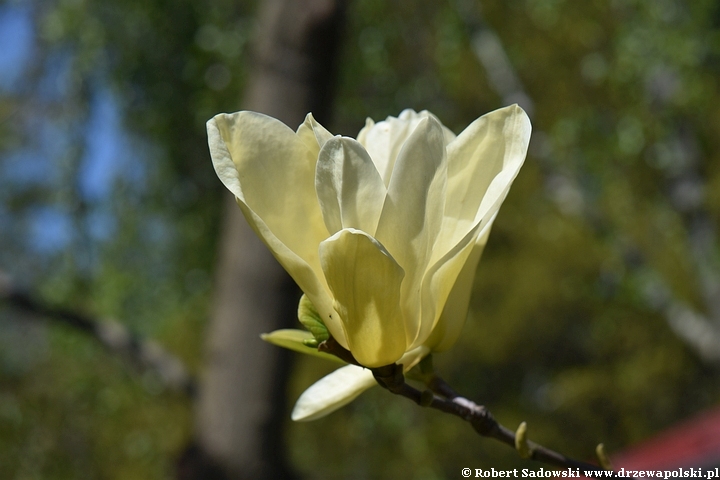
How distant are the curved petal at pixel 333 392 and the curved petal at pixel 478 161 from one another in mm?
82

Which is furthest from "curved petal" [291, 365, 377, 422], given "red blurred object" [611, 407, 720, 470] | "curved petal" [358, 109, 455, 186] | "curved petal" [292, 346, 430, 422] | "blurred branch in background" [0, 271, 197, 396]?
"red blurred object" [611, 407, 720, 470]

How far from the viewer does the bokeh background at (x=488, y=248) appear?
260 cm

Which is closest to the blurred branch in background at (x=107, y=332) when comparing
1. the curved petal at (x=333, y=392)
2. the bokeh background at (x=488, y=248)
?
the bokeh background at (x=488, y=248)

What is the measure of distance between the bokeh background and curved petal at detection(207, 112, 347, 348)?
3.51 ft

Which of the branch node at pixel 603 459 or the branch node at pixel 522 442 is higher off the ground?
the branch node at pixel 522 442

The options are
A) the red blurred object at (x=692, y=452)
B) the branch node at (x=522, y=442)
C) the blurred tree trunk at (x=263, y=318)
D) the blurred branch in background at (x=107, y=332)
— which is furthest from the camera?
the red blurred object at (x=692, y=452)

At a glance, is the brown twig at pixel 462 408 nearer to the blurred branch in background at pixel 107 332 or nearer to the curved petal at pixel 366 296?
the curved petal at pixel 366 296

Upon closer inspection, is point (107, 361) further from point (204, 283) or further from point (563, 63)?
point (563, 63)

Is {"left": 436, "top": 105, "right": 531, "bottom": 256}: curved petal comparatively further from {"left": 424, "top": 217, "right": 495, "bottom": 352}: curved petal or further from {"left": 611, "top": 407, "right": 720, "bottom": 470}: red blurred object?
{"left": 611, "top": 407, "right": 720, "bottom": 470}: red blurred object

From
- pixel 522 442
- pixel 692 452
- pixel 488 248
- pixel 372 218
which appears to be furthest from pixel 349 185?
pixel 488 248

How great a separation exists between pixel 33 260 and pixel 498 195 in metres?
5.79

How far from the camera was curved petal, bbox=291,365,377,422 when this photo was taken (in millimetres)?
392

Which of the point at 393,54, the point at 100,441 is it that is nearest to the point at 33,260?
the point at 100,441

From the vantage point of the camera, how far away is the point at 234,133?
39 centimetres
